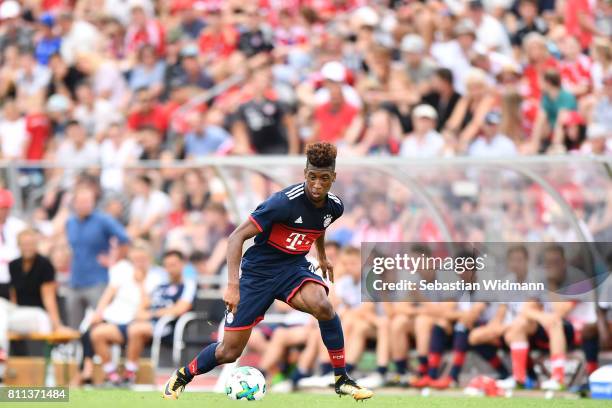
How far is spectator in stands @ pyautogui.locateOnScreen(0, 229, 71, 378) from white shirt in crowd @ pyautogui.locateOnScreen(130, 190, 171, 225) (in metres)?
1.76

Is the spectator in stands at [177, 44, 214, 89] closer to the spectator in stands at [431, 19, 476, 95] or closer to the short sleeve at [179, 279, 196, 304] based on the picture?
the spectator in stands at [431, 19, 476, 95]

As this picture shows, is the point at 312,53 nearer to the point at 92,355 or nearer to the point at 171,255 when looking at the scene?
the point at 171,255

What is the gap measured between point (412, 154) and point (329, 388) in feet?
11.4

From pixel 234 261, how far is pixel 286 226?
0.64 meters

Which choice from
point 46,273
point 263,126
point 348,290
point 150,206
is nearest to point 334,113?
point 263,126

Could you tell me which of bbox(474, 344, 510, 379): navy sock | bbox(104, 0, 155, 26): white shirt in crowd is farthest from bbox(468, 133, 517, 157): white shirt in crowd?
bbox(104, 0, 155, 26): white shirt in crowd

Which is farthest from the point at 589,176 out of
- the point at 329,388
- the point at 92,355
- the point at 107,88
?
the point at 107,88

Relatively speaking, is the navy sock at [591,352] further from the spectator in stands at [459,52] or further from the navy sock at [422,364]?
the spectator in stands at [459,52]

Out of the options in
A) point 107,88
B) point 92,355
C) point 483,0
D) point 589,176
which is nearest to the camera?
point 589,176

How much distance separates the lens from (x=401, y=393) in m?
14.7

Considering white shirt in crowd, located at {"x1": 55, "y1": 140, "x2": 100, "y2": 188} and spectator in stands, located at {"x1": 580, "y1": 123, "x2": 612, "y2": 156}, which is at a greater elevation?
white shirt in crowd, located at {"x1": 55, "y1": 140, "x2": 100, "y2": 188}

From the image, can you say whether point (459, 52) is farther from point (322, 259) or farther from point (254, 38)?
point (322, 259)

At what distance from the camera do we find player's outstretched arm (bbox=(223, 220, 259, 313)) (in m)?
10.4

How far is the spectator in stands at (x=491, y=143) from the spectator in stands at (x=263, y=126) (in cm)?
275
